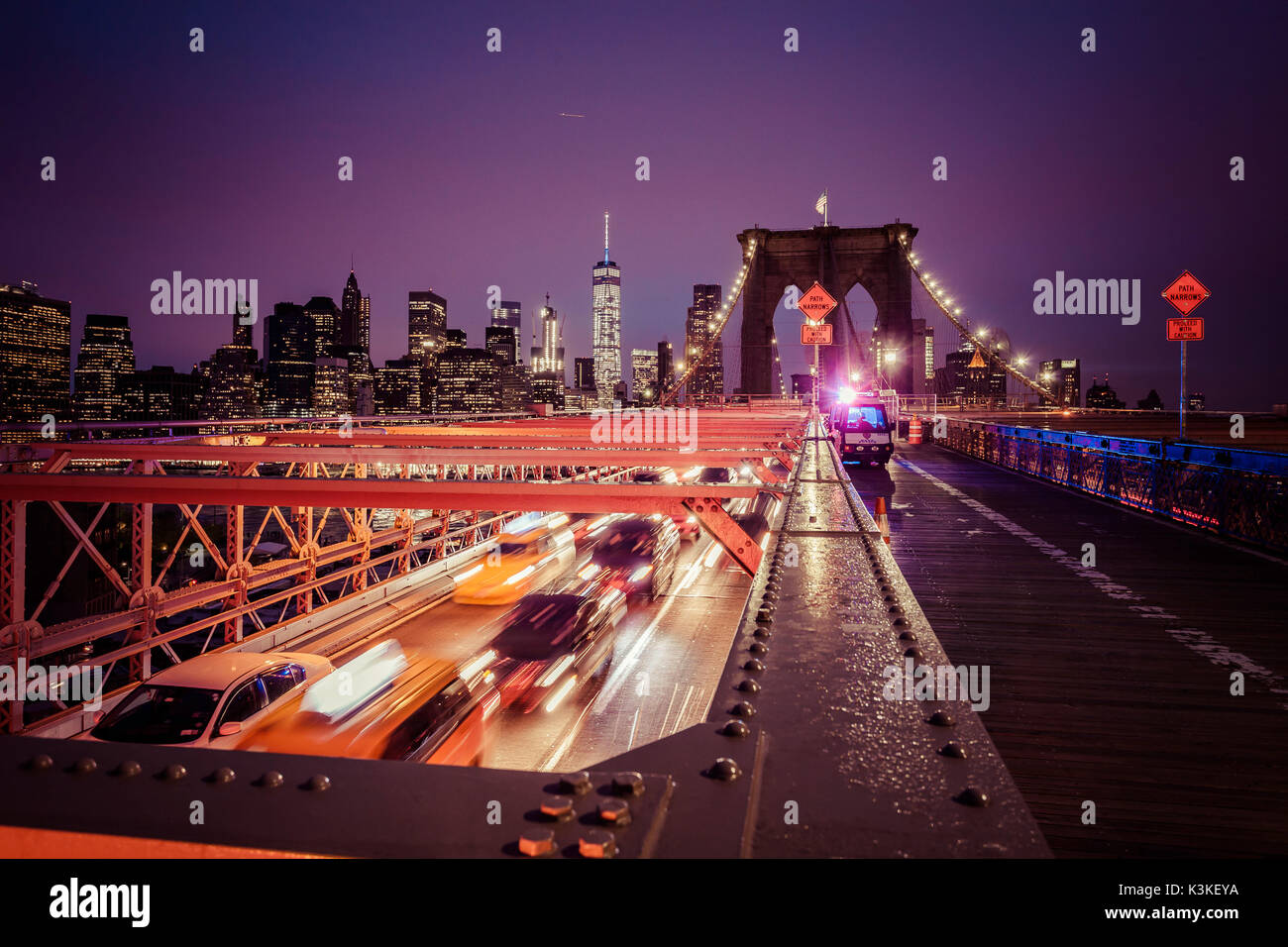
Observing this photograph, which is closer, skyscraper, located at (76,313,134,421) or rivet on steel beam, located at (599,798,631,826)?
rivet on steel beam, located at (599,798,631,826)

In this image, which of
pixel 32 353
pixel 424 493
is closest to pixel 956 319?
pixel 424 493

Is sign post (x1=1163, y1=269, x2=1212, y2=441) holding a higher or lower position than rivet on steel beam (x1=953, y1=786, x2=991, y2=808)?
higher

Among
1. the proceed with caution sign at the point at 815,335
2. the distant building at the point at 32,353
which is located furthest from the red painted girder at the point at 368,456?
the distant building at the point at 32,353

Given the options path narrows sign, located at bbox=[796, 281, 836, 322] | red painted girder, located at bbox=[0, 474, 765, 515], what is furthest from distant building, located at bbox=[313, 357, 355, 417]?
red painted girder, located at bbox=[0, 474, 765, 515]

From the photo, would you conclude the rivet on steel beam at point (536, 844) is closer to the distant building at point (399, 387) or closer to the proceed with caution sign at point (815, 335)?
the proceed with caution sign at point (815, 335)

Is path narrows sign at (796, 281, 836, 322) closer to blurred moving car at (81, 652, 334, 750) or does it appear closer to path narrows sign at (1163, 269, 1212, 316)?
path narrows sign at (1163, 269, 1212, 316)

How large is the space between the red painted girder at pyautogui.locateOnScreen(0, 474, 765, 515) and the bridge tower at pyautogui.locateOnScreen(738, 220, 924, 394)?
5162 cm

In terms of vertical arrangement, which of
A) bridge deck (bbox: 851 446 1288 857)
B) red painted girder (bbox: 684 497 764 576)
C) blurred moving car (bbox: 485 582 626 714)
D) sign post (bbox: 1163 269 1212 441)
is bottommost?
blurred moving car (bbox: 485 582 626 714)

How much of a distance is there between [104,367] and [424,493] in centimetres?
12199

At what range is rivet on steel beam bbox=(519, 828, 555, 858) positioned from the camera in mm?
1096

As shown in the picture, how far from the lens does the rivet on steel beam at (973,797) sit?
1351 millimetres

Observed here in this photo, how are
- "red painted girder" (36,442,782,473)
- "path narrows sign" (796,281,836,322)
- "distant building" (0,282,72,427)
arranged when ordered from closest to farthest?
"red painted girder" (36,442,782,473)
"path narrows sign" (796,281,836,322)
"distant building" (0,282,72,427)

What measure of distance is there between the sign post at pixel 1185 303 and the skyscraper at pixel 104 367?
120 meters
